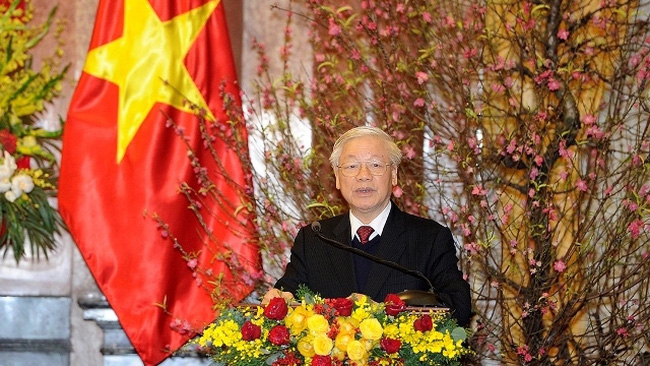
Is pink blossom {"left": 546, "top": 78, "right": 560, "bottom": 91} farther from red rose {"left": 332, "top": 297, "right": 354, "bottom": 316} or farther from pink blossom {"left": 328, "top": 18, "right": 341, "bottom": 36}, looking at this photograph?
red rose {"left": 332, "top": 297, "right": 354, "bottom": 316}

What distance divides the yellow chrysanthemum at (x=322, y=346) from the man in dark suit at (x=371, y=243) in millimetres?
538

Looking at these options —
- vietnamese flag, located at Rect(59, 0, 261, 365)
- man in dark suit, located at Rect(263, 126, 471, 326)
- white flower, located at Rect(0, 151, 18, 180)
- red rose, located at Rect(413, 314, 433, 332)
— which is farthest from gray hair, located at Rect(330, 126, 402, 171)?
white flower, located at Rect(0, 151, 18, 180)

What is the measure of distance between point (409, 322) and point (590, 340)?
2345 mm

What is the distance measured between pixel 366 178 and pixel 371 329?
704 mm

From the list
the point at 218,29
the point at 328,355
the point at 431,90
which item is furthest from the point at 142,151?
the point at 328,355

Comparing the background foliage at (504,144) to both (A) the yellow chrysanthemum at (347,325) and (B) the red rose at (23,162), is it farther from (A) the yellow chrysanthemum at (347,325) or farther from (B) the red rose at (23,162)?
(A) the yellow chrysanthemum at (347,325)

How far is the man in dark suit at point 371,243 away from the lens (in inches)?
109

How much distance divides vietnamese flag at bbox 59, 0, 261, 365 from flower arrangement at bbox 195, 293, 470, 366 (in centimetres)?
212

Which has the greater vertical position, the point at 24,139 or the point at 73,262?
the point at 24,139

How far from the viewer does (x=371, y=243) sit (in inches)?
114

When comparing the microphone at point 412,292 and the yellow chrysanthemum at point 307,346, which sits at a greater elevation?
the microphone at point 412,292

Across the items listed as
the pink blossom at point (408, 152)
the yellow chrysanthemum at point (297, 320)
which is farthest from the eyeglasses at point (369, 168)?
the pink blossom at point (408, 152)

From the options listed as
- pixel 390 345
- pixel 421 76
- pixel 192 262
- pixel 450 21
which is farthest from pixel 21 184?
pixel 390 345

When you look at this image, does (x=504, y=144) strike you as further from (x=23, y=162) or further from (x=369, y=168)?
(x=23, y=162)
